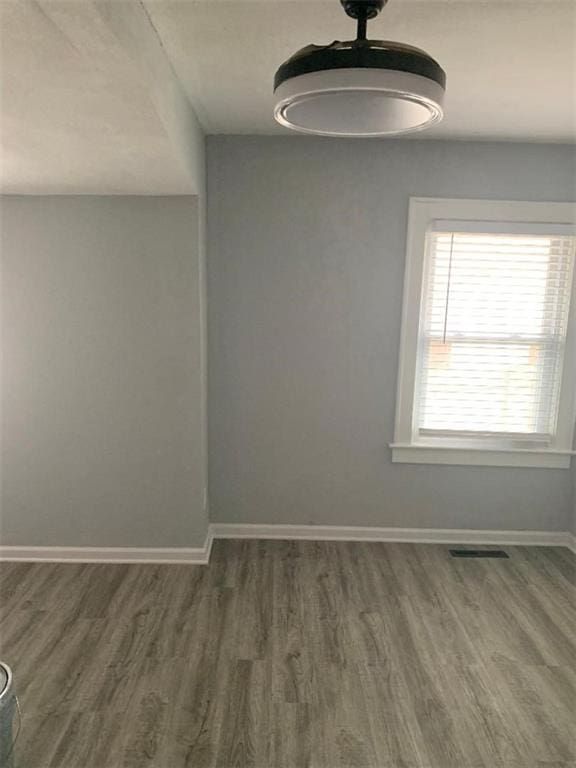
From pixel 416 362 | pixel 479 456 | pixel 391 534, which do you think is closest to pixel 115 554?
pixel 391 534

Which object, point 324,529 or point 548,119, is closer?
point 548,119

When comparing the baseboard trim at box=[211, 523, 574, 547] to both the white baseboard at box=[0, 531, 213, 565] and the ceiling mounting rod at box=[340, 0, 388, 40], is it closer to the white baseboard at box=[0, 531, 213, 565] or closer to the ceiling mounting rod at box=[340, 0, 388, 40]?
the white baseboard at box=[0, 531, 213, 565]

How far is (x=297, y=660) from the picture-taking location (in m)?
2.54

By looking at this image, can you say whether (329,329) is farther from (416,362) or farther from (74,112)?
(74,112)

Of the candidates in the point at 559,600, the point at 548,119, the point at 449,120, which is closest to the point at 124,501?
the point at 559,600

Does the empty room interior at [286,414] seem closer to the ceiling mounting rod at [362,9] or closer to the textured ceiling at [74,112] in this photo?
the textured ceiling at [74,112]

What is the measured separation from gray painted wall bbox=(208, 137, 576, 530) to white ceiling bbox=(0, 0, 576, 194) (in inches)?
19.4

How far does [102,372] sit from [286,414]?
1135mm

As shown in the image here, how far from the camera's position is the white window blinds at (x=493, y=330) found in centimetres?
342

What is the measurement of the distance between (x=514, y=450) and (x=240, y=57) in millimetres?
2738

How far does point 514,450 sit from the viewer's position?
3629 millimetres

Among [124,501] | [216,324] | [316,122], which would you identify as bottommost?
[124,501]

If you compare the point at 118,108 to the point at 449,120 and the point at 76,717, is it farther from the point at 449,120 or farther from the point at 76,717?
the point at 76,717

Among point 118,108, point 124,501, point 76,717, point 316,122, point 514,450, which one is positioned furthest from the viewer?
point 514,450
